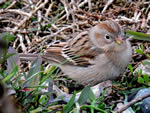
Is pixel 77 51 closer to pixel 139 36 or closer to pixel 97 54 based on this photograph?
pixel 97 54

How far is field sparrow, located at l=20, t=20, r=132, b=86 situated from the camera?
285cm

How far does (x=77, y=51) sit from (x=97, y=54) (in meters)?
0.28

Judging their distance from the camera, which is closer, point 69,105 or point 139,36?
point 69,105

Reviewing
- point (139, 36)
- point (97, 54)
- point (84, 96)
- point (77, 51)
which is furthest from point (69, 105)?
point (139, 36)

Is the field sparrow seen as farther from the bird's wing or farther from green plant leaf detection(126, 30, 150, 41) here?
green plant leaf detection(126, 30, 150, 41)

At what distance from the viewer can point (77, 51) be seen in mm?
3156

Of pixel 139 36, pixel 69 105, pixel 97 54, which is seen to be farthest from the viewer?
pixel 139 36

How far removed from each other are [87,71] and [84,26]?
1.12 metres

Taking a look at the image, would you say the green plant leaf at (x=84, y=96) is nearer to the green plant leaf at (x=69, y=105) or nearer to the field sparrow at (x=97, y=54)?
the green plant leaf at (x=69, y=105)

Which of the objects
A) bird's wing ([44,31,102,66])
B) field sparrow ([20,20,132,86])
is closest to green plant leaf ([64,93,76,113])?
field sparrow ([20,20,132,86])

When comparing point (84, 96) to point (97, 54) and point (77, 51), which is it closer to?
point (97, 54)

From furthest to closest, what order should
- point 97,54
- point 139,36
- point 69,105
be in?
point 139,36 → point 97,54 → point 69,105

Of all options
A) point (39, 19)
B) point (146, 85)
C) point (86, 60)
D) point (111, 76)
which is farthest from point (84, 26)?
point (146, 85)

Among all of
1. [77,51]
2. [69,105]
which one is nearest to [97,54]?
[77,51]
